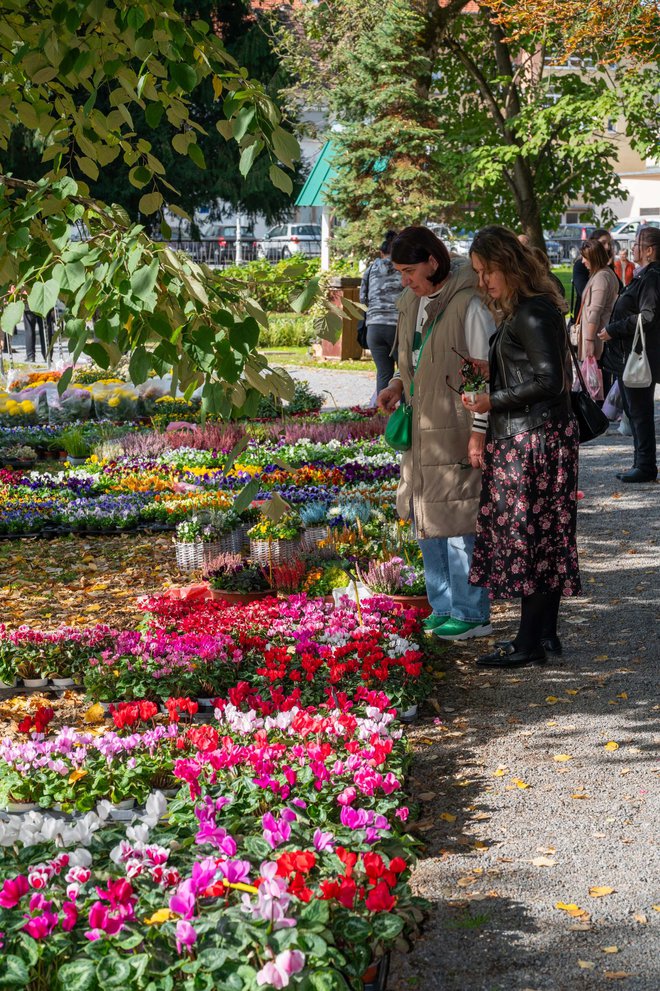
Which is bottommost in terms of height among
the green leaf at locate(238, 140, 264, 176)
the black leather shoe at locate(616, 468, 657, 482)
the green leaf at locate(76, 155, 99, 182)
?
the black leather shoe at locate(616, 468, 657, 482)

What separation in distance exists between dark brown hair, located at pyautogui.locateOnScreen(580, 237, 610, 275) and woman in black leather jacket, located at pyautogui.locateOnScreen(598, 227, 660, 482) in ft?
2.93

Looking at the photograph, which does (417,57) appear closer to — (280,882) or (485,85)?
(485,85)

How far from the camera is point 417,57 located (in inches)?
857

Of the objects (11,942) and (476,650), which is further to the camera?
(476,650)

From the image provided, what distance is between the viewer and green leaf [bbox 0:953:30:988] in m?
2.68

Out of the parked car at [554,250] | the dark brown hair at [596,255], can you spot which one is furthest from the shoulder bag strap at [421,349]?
the parked car at [554,250]

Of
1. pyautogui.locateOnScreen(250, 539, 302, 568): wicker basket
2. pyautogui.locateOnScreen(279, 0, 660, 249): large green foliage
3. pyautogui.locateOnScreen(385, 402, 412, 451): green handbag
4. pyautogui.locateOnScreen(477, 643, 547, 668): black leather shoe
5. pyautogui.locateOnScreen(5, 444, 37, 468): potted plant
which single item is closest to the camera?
pyautogui.locateOnScreen(477, 643, 547, 668): black leather shoe

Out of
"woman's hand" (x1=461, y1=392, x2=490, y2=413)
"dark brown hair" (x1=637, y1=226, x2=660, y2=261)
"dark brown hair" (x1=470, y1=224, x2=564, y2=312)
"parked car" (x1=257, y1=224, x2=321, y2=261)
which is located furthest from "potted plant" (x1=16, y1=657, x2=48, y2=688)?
"parked car" (x1=257, y1=224, x2=321, y2=261)

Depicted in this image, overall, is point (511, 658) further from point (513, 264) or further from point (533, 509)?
point (513, 264)

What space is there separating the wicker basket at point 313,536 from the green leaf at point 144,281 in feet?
15.4

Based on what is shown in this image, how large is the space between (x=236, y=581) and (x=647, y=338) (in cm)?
436

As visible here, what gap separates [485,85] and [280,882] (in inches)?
755

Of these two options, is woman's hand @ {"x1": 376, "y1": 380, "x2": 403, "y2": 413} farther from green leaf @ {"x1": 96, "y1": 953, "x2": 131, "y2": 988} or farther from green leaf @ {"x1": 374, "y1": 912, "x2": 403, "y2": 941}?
green leaf @ {"x1": 96, "y1": 953, "x2": 131, "y2": 988}

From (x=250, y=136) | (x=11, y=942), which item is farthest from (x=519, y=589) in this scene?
(x=11, y=942)
